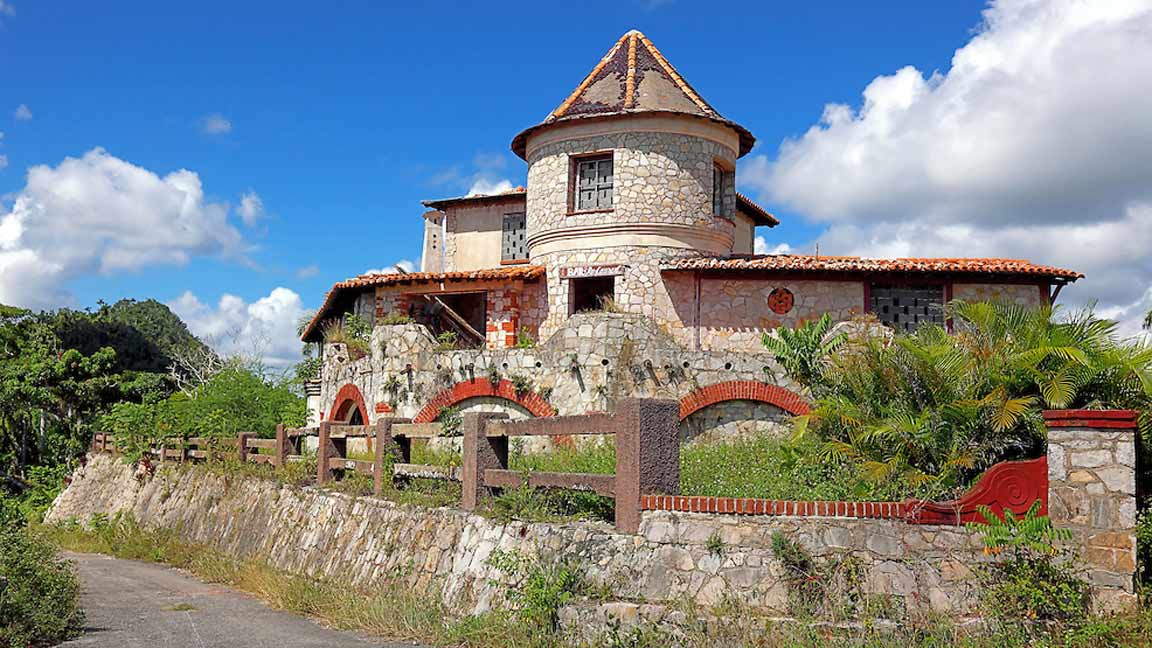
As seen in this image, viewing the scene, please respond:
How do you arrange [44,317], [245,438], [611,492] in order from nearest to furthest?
[611,492] → [245,438] → [44,317]

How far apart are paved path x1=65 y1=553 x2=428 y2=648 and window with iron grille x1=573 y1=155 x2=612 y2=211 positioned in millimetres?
12158

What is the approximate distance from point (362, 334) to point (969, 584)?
19.3 meters

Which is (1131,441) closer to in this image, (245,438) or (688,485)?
(688,485)

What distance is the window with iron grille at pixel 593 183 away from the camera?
24297 mm

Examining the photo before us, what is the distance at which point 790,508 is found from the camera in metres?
10.3

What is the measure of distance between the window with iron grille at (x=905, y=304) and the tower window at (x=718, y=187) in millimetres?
4255

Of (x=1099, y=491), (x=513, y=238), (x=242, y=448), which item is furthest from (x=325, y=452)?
(x=513, y=238)

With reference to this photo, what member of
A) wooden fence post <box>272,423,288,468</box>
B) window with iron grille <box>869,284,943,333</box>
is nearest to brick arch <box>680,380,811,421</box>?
window with iron grille <box>869,284,943,333</box>

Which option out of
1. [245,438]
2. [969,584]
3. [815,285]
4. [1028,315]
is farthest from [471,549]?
[815,285]

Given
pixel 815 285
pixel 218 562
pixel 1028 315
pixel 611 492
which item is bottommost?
pixel 218 562

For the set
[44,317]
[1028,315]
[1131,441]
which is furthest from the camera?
[44,317]

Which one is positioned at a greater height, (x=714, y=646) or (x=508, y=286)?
(x=508, y=286)

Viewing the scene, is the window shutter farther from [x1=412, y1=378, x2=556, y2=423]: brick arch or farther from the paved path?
the paved path

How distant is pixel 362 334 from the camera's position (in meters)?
26.5
